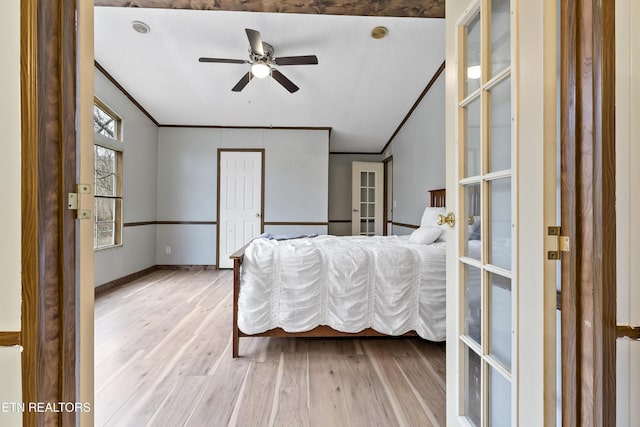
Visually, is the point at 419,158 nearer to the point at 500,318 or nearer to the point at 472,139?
the point at 472,139

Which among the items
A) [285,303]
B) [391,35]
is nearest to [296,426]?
[285,303]

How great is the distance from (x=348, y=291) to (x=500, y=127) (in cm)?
157

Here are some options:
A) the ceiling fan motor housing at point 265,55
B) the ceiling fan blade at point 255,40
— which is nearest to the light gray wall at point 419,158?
the ceiling fan motor housing at point 265,55

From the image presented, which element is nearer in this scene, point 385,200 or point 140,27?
point 140,27

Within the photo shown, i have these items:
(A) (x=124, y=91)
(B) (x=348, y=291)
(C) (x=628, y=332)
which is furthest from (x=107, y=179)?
(C) (x=628, y=332)

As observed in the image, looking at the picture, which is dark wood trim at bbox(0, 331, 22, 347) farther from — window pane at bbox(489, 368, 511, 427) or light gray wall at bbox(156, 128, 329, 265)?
light gray wall at bbox(156, 128, 329, 265)

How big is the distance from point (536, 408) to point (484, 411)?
0.28 meters

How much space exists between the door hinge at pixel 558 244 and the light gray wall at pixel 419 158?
290 centimetres

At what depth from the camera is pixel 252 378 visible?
1.92 m

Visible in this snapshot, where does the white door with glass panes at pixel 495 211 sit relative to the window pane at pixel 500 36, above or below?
below

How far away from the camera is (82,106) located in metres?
Result: 0.81

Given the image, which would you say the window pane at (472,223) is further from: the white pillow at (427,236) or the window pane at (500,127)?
the white pillow at (427,236)

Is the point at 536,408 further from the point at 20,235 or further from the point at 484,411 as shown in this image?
the point at 20,235

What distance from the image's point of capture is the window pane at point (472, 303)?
1107 millimetres
